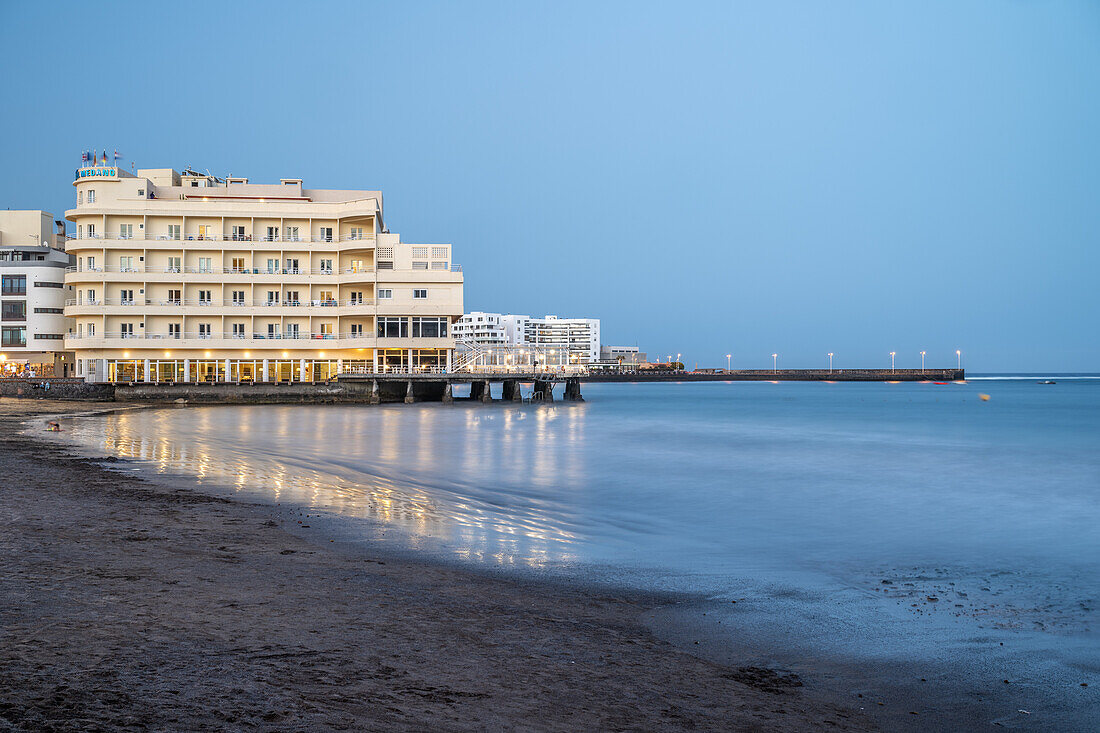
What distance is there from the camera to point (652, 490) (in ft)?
78.3

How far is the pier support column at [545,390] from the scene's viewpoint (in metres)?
82.6

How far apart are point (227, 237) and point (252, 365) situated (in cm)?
1143

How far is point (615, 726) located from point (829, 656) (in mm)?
3141

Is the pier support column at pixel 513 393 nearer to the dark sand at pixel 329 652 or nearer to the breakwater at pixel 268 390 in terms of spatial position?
the breakwater at pixel 268 390

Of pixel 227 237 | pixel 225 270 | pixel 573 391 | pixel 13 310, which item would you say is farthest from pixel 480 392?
pixel 13 310

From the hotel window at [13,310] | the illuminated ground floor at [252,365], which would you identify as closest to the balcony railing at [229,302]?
the illuminated ground floor at [252,365]

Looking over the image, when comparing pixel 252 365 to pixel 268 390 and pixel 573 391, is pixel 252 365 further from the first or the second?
pixel 573 391

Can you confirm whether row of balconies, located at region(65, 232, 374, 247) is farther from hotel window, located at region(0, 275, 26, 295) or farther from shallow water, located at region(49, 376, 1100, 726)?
shallow water, located at region(49, 376, 1100, 726)

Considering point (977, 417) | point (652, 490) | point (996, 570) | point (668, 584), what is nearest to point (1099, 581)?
point (996, 570)

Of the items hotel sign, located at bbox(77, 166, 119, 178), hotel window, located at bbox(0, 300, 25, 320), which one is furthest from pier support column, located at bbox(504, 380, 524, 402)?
hotel window, located at bbox(0, 300, 25, 320)

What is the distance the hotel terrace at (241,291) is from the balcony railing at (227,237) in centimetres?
12

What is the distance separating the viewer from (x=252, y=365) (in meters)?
72.0

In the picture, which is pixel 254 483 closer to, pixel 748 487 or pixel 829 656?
pixel 748 487

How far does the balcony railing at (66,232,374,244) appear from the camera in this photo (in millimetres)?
70875
